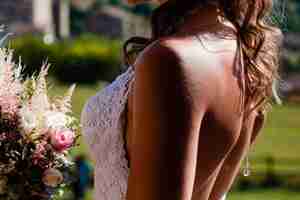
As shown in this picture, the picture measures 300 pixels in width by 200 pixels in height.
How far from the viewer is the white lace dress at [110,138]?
2.46 metres

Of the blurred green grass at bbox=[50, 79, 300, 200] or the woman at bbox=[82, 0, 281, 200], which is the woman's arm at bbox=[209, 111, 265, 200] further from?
the blurred green grass at bbox=[50, 79, 300, 200]

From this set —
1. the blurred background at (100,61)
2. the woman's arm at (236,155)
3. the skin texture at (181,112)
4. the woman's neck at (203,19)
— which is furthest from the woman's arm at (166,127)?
the blurred background at (100,61)

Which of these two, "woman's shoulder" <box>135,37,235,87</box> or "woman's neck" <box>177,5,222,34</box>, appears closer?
"woman's shoulder" <box>135,37,235,87</box>

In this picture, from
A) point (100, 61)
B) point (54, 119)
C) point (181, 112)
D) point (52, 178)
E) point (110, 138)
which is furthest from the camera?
point (100, 61)

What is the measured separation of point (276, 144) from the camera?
43844mm

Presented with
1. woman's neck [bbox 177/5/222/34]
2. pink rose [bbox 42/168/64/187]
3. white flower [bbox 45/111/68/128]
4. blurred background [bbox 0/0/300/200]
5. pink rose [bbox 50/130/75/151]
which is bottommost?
blurred background [bbox 0/0/300/200]

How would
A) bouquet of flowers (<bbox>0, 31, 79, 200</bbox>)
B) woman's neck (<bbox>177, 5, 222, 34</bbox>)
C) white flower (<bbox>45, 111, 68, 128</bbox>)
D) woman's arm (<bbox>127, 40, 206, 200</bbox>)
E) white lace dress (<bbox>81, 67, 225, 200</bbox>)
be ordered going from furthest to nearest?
white flower (<bbox>45, 111, 68, 128</bbox>) → bouquet of flowers (<bbox>0, 31, 79, 200</bbox>) → white lace dress (<bbox>81, 67, 225, 200</bbox>) → woman's neck (<bbox>177, 5, 222, 34</bbox>) → woman's arm (<bbox>127, 40, 206, 200</bbox>)

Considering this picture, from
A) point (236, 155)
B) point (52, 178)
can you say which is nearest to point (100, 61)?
point (52, 178)

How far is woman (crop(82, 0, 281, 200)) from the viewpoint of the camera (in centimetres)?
219

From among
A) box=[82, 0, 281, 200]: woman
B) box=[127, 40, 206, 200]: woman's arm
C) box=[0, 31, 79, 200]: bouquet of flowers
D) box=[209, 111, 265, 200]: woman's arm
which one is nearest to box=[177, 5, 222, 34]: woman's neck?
box=[82, 0, 281, 200]: woman

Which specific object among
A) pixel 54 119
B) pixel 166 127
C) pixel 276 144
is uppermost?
pixel 166 127

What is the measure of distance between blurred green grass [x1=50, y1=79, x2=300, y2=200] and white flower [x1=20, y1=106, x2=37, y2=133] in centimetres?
730

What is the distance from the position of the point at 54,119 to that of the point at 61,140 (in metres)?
0.08

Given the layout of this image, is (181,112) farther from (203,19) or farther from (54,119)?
(54,119)
